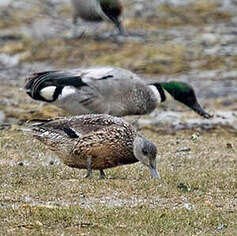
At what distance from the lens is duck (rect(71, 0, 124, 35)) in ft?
79.3

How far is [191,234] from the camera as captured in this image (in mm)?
8312

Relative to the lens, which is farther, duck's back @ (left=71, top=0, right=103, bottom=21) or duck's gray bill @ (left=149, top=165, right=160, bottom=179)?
duck's back @ (left=71, top=0, right=103, bottom=21)

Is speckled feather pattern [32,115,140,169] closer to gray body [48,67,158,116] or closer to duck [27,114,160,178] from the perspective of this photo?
A: duck [27,114,160,178]

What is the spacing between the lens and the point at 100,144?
1096 centimetres

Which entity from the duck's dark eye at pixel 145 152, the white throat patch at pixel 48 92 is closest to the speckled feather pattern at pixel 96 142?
the duck's dark eye at pixel 145 152

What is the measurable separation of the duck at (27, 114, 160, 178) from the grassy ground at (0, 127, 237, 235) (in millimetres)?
263

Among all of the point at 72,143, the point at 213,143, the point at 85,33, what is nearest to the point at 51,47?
the point at 85,33

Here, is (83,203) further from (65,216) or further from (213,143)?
(213,143)

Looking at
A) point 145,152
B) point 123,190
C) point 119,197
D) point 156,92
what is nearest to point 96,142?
point 145,152

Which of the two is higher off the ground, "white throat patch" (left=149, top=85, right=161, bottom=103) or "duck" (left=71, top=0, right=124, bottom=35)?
"white throat patch" (left=149, top=85, right=161, bottom=103)

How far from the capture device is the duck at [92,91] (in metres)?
14.8

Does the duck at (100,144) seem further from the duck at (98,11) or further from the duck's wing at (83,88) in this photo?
the duck at (98,11)

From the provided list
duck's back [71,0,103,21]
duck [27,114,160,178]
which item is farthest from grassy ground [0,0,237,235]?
duck's back [71,0,103,21]

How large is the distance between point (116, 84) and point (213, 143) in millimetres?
2242
